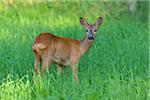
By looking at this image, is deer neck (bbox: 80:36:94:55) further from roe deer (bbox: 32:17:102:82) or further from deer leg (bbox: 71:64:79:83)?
deer leg (bbox: 71:64:79:83)

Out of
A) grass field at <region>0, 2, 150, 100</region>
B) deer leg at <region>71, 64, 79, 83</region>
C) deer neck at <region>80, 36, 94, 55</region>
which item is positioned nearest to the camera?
grass field at <region>0, 2, 150, 100</region>

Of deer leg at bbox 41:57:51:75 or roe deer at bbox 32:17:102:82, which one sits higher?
roe deer at bbox 32:17:102:82

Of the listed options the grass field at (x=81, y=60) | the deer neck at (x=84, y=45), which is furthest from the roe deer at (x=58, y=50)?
the grass field at (x=81, y=60)

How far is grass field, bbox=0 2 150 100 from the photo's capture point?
276 inches

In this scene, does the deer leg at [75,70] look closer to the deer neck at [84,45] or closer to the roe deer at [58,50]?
the roe deer at [58,50]

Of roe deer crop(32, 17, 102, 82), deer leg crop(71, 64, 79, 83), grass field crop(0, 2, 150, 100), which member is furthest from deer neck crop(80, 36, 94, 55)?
deer leg crop(71, 64, 79, 83)

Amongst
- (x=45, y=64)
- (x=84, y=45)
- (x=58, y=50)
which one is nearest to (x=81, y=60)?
(x=84, y=45)

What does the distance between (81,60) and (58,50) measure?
1115 mm

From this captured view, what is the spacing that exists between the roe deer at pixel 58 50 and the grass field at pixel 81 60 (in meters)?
0.17

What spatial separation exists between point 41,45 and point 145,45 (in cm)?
314

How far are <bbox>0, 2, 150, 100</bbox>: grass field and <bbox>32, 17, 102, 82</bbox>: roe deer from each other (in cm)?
17

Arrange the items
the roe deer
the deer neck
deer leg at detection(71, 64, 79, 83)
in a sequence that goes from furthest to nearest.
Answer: the deer neck < the roe deer < deer leg at detection(71, 64, 79, 83)

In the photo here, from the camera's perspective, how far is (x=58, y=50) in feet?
27.9

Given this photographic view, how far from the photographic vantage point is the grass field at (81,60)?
7000 millimetres
